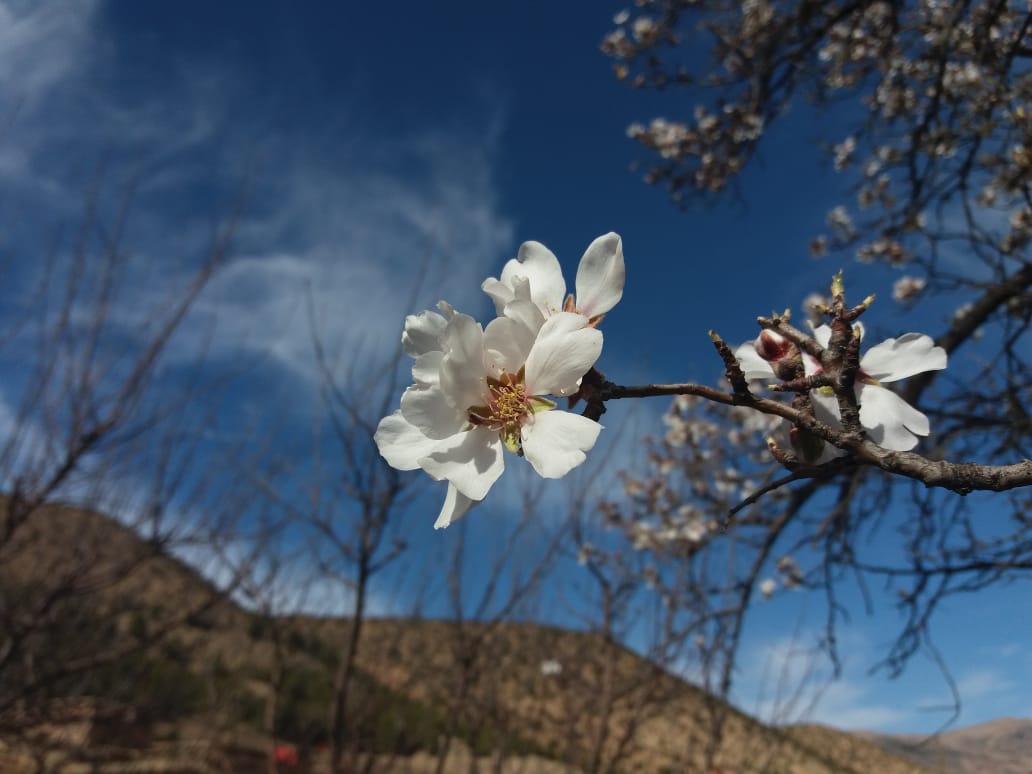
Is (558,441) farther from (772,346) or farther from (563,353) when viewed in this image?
(772,346)

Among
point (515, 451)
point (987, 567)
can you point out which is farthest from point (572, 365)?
A: point (987, 567)

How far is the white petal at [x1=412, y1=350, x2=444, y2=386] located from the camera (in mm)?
655

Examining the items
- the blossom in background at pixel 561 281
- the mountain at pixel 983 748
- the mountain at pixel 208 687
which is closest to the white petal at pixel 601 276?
the blossom in background at pixel 561 281

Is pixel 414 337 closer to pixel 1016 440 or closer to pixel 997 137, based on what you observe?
pixel 1016 440

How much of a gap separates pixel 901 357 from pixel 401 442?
56 cm

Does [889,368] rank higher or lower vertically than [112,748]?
higher

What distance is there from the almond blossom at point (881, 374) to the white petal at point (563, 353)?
21cm

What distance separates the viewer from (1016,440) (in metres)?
2.27

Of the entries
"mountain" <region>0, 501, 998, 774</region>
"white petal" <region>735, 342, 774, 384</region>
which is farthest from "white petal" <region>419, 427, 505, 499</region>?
"mountain" <region>0, 501, 998, 774</region>

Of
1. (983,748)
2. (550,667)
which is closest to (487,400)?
(983,748)

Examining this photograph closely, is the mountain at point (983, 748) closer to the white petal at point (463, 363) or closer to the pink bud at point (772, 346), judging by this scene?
the pink bud at point (772, 346)

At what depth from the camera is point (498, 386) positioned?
2.24ft

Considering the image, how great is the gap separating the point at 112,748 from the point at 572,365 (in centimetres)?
660

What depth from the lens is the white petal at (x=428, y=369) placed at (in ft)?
2.15
